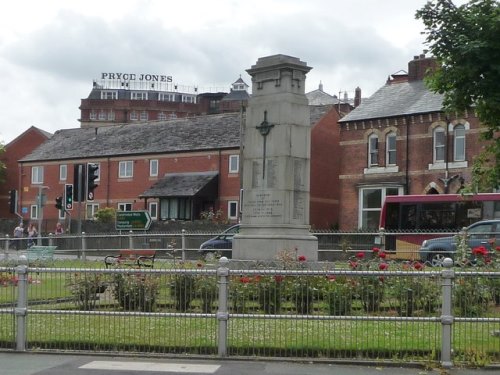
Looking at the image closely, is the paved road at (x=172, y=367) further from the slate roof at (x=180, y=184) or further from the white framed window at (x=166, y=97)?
the white framed window at (x=166, y=97)

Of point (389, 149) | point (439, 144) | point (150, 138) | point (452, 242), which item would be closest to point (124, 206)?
point (150, 138)

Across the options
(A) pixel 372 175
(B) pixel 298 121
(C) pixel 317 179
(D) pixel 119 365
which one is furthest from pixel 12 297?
(C) pixel 317 179

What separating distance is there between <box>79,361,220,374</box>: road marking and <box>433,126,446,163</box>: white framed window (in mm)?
36927

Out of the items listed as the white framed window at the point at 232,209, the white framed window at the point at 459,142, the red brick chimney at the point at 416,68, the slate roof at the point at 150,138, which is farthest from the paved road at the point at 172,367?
the white framed window at the point at 232,209

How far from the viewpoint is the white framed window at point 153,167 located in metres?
60.2

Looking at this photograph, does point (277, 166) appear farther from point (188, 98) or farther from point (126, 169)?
point (188, 98)

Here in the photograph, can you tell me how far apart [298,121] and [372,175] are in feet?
99.1

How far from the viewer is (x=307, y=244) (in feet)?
59.7

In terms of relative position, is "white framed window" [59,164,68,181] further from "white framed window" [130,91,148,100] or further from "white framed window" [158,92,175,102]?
"white framed window" [158,92,175,102]

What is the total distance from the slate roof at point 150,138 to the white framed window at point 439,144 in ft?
36.2

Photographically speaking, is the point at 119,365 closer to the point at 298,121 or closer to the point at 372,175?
the point at 298,121

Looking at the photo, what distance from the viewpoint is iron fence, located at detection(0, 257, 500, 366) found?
10.1 meters

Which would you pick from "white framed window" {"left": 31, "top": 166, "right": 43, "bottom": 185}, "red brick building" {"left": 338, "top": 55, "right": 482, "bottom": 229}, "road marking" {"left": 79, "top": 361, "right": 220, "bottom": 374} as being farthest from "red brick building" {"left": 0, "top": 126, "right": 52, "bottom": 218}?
"road marking" {"left": 79, "top": 361, "right": 220, "bottom": 374}

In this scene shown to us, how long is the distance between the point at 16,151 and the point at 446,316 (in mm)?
72377
